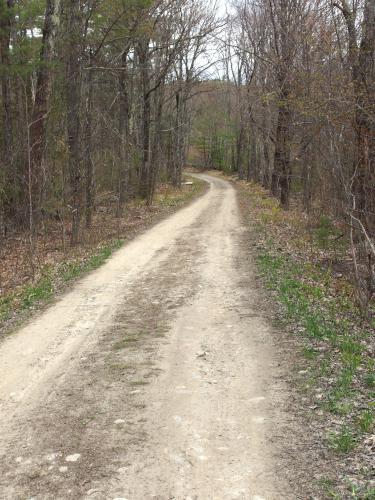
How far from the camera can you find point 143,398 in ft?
16.6

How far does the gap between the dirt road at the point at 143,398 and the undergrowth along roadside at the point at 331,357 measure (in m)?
0.42

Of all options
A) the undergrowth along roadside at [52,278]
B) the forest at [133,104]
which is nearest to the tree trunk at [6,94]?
the forest at [133,104]

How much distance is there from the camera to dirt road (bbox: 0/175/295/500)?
12.3 feet

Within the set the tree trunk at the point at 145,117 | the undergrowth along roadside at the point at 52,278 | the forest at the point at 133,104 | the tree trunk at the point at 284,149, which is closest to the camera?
the undergrowth along roadside at the point at 52,278

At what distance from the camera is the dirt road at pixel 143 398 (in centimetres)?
376

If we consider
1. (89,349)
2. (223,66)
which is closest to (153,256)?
(89,349)

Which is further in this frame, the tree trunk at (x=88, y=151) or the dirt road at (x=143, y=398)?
the tree trunk at (x=88, y=151)

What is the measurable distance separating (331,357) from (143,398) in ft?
8.04

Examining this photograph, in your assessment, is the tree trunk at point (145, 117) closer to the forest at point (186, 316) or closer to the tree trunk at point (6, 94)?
the forest at point (186, 316)

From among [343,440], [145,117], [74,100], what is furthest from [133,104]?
[343,440]

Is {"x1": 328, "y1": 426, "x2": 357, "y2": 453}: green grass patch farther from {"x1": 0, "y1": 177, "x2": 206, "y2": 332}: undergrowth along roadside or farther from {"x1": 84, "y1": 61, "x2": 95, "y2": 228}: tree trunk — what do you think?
{"x1": 84, "y1": 61, "x2": 95, "y2": 228}: tree trunk

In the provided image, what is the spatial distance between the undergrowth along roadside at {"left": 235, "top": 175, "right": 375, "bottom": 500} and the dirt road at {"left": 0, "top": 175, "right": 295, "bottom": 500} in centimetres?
42

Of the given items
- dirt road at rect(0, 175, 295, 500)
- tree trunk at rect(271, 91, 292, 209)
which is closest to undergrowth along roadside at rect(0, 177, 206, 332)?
dirt road at rect(0, 175, 295, 500)

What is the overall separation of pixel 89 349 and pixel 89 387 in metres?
1.19
